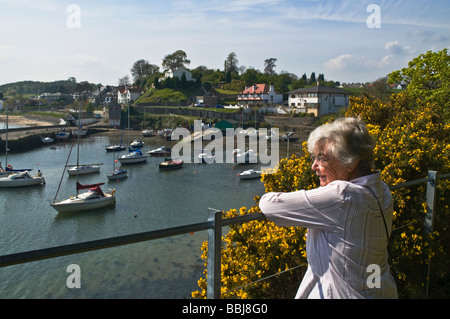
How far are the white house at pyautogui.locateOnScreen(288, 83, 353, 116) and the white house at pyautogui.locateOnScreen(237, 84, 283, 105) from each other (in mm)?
7012

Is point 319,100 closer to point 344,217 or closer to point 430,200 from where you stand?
point 430,200

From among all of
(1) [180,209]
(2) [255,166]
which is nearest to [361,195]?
(1) [180,209]

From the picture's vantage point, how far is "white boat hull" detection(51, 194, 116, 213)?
21547 millimetres

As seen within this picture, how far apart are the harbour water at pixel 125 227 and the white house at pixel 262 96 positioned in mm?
34254

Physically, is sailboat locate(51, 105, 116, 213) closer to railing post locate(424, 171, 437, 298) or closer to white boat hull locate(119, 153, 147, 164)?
white boat hull locate(119, 153, 147, 164)

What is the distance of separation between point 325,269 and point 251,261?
290 centimetres

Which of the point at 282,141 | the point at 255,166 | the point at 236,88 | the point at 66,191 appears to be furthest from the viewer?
the point at 236,88

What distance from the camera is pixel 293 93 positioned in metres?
61.7

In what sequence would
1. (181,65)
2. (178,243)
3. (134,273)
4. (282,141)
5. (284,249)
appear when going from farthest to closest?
(181,65) < (282,141) < (178,243) < (134,273) < (284,249)

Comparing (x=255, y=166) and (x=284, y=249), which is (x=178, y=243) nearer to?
(x=284, y=249)

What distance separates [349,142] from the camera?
1.59 meters

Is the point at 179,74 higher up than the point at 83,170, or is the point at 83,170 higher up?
the point at 179,74

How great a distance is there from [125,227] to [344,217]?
18.6 m

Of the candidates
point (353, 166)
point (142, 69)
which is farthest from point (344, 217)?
point (142, 69)
